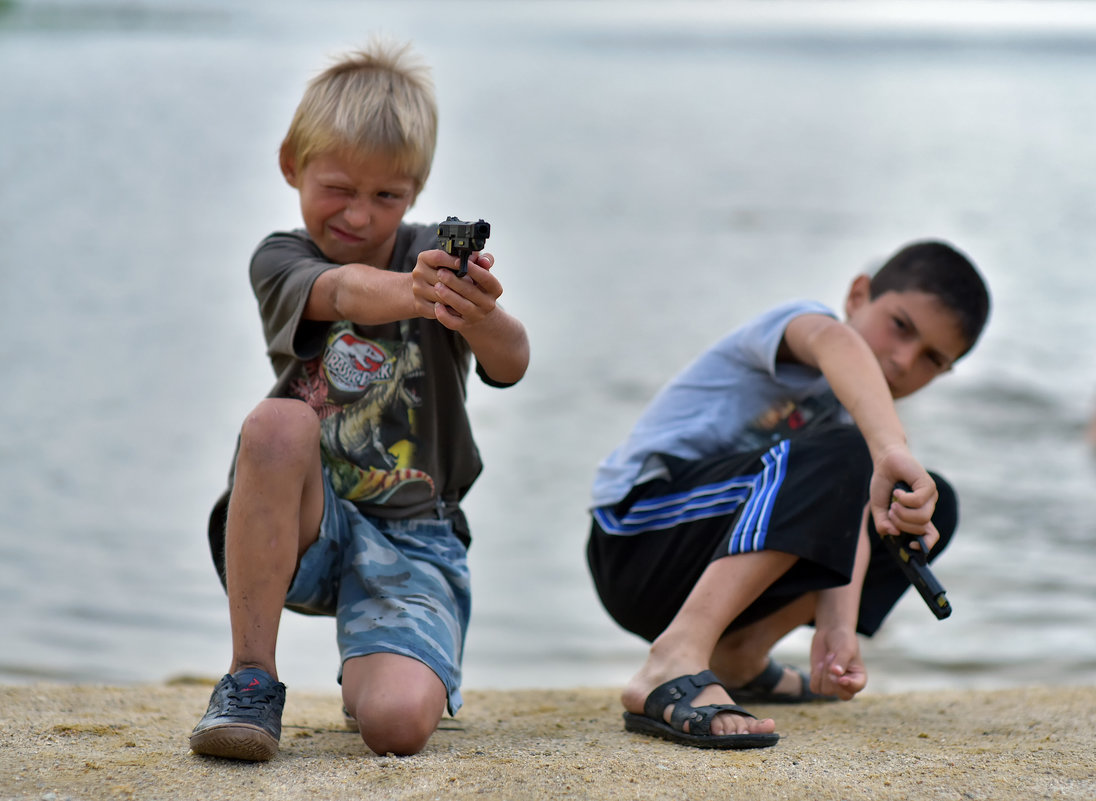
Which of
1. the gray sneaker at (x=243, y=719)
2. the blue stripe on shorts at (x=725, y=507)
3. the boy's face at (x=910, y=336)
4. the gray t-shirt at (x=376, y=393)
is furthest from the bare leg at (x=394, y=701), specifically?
the boy's face at (x=910, y=336)

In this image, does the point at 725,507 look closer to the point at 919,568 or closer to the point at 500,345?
the point at 919,568

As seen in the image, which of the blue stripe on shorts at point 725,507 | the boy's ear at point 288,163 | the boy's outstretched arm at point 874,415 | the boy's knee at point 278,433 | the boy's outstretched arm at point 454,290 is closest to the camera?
the boy's outstretched arm at point 454,290

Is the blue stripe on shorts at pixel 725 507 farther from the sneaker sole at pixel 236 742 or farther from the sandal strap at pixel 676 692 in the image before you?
the sneaker sole at pixel 236 742

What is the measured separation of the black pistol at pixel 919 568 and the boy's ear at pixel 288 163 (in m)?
1.40

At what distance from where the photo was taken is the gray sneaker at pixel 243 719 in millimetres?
1951

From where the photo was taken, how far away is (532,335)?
9523 mm

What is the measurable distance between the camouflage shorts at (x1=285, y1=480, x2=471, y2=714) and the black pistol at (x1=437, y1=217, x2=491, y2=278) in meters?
0.65

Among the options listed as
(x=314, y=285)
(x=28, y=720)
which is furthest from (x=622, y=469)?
(x=28, y=720)

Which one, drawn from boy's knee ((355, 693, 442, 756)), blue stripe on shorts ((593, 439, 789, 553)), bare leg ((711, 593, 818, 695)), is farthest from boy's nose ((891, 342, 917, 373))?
boy's knee ((355, 693, 442, 756))

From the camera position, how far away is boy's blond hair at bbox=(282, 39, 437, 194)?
2.38 metres

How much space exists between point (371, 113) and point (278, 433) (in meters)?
0.73

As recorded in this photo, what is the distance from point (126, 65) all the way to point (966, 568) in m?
26.9

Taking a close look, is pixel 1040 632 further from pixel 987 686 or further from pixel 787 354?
pixel 787 354

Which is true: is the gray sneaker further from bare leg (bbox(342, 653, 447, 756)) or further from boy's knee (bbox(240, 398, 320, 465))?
boy's knee (bbox(240, 398, 320, 465))
